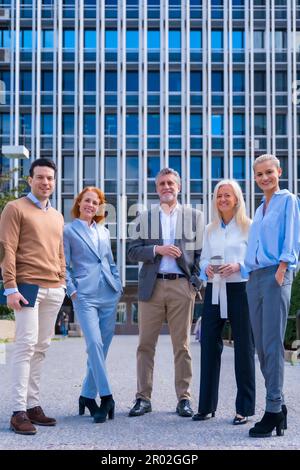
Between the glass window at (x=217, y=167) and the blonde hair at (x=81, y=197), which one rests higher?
the glass window at (x=217, y=167)

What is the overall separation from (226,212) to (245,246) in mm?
328

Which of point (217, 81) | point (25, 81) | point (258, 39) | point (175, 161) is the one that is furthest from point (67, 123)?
point (258, 39)

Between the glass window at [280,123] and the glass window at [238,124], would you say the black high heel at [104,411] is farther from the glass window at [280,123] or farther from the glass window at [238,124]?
the glass window at [280,123]

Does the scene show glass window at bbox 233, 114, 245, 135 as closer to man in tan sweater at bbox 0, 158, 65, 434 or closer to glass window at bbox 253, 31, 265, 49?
glass window at bbox 253, 31, 265, 49

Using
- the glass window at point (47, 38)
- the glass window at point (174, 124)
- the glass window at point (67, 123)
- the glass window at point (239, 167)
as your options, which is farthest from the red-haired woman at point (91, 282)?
the glass window at point (47, 38)

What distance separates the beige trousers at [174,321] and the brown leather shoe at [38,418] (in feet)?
3.39

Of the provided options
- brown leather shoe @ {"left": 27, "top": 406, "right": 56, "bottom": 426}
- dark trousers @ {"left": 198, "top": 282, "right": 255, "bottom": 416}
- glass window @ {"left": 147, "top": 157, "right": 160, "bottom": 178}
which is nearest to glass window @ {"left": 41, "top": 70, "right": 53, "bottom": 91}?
glass window @ {"left": 147, "top": 157, "right": 160, "bottom": 178}

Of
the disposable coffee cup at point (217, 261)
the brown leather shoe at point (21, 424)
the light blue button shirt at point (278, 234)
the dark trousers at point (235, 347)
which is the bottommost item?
the brown leather shoe at point (21, 424)

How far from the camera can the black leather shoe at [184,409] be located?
21.2 feet

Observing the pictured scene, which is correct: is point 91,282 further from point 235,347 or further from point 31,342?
point 235,347

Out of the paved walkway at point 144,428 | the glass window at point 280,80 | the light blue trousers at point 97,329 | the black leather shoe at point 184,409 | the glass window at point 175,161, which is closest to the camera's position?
the paved walkway at point 144,428

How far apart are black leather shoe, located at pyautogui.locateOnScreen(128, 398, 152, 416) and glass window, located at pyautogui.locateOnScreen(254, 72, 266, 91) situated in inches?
1936

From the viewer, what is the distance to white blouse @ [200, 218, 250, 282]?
6285 mm
